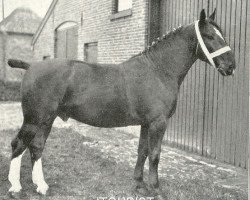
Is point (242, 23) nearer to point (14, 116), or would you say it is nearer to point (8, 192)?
point (8, 192)

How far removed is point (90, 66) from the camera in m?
4.73

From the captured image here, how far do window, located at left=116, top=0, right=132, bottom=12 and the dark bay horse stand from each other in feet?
18.1

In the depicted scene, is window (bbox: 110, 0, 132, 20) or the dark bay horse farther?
window (bbox: 110, 0, 132, 20)

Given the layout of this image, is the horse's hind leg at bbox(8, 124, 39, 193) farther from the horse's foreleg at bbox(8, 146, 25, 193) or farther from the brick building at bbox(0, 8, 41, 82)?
the brick building at bbox(0, 8, 41, 82)

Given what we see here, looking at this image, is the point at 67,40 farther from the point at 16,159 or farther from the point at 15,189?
the point at 15,189

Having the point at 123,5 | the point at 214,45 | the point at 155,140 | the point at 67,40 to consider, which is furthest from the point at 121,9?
the point at 155,140

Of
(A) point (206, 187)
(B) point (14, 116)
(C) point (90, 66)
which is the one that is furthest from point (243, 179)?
(B) point (14, 116)

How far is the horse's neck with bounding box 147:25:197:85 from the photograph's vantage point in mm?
4652

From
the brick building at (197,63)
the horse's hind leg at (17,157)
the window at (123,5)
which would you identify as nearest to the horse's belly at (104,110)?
the horse's hind leg at (17,157)

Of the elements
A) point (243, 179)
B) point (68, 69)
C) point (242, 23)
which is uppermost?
point (242, 23)

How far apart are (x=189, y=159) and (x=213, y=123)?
2.90 ft

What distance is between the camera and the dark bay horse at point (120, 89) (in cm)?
449

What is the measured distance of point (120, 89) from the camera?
4.60 m

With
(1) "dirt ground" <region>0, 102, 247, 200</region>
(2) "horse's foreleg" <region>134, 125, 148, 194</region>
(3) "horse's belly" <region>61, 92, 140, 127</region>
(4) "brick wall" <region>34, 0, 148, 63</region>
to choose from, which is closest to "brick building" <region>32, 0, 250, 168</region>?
(4) "brick wall" <region>34, 0, 148, 63</region>
